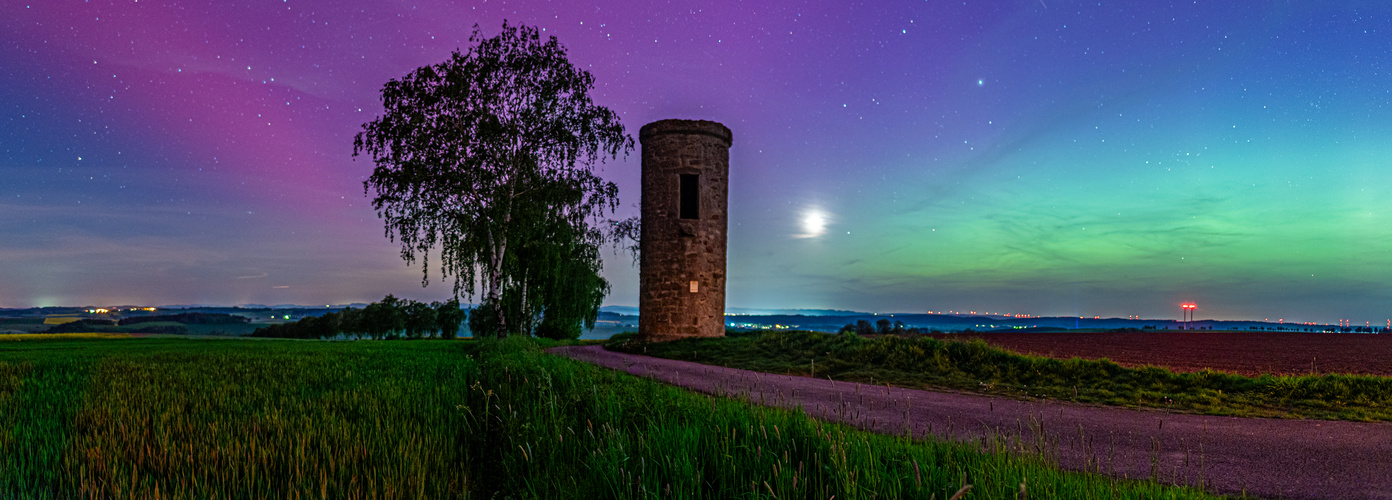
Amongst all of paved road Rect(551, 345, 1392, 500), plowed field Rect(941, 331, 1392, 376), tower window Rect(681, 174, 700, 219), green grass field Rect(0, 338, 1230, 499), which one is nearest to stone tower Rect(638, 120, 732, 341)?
tower window Rect(681, 174, 700, 219)

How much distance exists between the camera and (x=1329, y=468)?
17.4ft

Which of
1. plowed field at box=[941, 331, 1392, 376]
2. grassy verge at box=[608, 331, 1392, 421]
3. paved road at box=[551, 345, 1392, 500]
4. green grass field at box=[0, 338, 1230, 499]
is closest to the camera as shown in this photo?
green grass field at box=[0, 338, 1230, 499]

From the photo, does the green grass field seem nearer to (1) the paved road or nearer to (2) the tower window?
(1) the paved road

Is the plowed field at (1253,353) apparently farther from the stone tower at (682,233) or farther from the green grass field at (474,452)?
the green grass field at (474,452)

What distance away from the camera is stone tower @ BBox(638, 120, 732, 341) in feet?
68.3

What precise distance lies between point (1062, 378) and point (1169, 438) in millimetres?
4985

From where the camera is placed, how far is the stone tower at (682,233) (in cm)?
2083

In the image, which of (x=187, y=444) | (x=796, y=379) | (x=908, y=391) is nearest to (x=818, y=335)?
(x=796, y=379)

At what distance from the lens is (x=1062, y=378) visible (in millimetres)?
11164

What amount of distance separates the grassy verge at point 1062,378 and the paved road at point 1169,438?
78cm

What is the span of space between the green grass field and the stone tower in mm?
13988

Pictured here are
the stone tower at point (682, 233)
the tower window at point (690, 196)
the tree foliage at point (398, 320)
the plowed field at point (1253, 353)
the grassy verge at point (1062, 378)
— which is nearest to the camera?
the grassy verge at point (1062, 378)

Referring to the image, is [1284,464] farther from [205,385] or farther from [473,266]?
[473,266]

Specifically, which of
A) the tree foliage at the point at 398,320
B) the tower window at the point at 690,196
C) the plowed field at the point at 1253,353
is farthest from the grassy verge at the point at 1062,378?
the tree foliage at the point at 398,320
